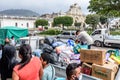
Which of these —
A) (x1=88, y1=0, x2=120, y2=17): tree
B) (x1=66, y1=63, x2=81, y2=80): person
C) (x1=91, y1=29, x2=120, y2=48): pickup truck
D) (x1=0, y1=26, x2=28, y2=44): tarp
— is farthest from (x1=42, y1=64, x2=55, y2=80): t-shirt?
(x1=88, y1=0, x2=120, y2=17): tree

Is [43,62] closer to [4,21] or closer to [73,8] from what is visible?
[4,21]

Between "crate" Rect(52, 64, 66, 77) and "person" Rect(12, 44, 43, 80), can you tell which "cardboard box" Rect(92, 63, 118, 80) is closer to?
"crate" Rect(52, 64, 66, 77)

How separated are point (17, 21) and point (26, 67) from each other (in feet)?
380

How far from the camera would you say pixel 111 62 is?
740cm

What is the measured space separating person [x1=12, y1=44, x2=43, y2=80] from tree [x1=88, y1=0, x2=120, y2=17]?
89.5 feet

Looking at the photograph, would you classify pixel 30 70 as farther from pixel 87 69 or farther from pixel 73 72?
pixel 87 69

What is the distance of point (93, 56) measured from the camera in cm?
741

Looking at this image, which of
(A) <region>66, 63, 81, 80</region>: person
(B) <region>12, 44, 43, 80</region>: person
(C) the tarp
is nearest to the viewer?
(A) <region>66, 63, 81, 80</region>: person

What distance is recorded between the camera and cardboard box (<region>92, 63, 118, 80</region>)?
6568 mm

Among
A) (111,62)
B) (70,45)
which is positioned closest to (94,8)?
(70,45)

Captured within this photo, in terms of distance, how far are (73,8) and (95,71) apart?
146382 mm

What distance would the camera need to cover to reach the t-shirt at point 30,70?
483 cm

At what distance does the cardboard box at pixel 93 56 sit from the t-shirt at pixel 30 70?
2.31 meters

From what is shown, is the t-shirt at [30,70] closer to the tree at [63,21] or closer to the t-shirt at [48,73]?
the t-shirt at [48,73]
